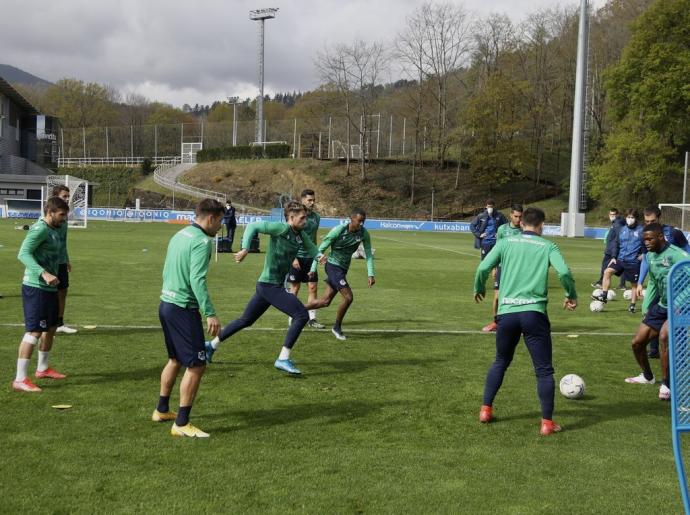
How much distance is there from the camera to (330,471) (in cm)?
521

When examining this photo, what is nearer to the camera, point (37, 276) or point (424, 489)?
point (424, 489)

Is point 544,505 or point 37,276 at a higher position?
point 37,276

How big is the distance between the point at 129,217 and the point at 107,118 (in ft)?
172

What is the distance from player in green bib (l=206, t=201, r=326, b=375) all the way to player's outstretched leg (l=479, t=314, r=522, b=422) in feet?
8.20

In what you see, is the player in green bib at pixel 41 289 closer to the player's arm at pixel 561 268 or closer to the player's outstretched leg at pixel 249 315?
the player's outstretched leg at pixel 249 315

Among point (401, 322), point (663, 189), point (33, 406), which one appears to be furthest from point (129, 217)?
point (33, 406)

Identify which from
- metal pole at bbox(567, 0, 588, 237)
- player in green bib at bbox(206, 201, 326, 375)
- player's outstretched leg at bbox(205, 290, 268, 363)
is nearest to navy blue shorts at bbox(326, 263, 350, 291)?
player in green bib at bbox(206, 201, 326, 375)

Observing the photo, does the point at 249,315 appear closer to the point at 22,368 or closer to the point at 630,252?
the point at 22,368

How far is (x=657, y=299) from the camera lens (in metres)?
7.97

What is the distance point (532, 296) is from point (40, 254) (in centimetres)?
516

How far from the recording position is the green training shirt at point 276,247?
27.2 ft

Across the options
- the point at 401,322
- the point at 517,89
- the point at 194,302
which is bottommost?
the point at 401,322

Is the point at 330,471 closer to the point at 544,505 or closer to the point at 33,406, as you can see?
the point at 544,505

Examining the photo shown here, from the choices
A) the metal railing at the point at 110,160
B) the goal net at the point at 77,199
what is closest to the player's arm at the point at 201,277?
the goal net at the point at 77,199
